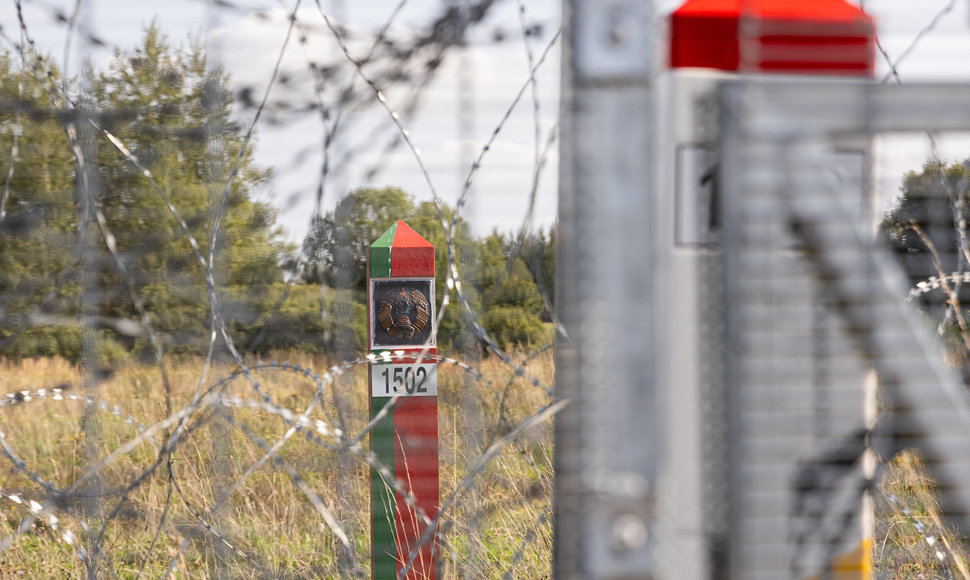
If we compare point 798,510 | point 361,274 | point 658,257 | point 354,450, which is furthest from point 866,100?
point 361,274

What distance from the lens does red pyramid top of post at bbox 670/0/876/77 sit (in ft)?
3.40

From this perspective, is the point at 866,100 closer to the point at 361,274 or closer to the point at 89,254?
the point at 89,254

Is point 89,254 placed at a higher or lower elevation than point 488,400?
higher

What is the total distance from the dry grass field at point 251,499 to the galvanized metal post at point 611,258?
3.60ft

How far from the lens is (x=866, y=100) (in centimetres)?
92

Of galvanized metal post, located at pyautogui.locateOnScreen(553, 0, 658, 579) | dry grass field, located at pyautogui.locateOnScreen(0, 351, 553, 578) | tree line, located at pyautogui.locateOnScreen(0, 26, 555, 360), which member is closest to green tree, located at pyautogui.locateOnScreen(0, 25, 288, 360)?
tree line, located at pyautogui.locateOnScreen(0, 26, 555, 360)

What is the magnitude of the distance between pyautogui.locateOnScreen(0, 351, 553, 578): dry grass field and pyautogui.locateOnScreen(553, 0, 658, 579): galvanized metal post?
1.10 metres

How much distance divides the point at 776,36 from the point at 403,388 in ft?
5.65

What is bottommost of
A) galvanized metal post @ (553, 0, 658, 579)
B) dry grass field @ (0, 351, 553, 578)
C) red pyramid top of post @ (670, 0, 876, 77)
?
dry grass field @ (0, 351, 553, 578)

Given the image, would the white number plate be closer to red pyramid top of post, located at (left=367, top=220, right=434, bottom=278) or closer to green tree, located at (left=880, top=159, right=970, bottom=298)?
red pyramid top of post, located at (left=367, top=220, right=434, bottom=278)

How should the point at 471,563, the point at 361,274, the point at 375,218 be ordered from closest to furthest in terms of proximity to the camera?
the point at 471,563
the point at 375,218
the point at 361,274

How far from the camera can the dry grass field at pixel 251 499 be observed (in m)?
2.26

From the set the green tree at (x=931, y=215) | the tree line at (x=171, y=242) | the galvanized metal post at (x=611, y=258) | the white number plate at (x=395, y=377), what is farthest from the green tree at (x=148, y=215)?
the galvanized metal post at (x=611, y=258)

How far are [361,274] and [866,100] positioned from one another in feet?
26.7
